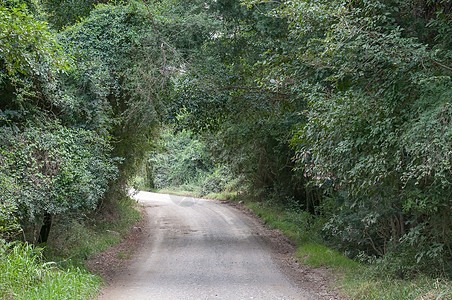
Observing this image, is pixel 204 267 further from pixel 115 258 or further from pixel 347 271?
pixel 347 271

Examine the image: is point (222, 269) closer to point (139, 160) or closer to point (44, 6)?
point (139, 160)

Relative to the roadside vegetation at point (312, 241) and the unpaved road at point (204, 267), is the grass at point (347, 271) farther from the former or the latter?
the unpaved road at point (204, 267)

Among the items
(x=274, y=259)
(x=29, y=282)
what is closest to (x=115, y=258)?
(x=274, y=259)

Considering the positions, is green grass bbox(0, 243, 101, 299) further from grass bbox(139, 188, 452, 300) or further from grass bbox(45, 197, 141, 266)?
grass bbox(139, 188, 452, 300)

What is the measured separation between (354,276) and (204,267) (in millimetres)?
3546

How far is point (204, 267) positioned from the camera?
10219 mm

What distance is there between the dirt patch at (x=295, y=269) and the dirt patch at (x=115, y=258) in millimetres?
3895

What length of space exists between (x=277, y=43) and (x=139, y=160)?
Result: 808cm

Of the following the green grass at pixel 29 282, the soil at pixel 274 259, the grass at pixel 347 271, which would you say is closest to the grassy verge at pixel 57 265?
the green grass at pixel 29 282

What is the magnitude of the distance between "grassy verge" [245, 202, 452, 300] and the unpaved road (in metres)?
0.80

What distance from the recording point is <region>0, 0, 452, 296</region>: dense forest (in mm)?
6371

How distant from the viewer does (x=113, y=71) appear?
12.2 metres

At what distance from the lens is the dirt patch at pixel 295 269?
8.25 metres

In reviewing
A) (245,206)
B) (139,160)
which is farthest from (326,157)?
(245,206)
